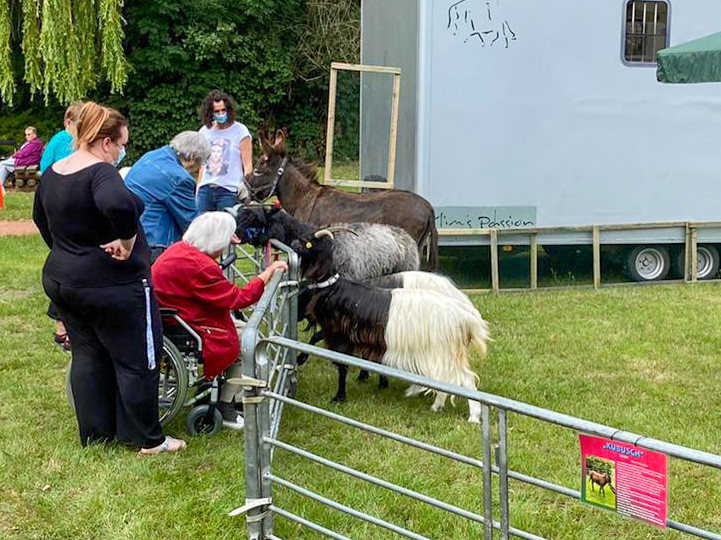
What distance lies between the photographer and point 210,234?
193 inches

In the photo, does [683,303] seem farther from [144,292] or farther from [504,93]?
[144,292]

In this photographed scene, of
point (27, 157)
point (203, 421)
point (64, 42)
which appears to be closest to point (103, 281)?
point (203, 421)

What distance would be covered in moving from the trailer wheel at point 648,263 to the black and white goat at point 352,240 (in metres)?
4.25

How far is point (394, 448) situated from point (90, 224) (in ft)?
7.09

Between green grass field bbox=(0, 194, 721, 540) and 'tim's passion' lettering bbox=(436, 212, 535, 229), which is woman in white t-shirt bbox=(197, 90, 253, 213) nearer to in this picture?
green grass field bbox=(0, 194, 721, 540)

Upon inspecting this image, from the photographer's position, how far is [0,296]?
8961 millimetres

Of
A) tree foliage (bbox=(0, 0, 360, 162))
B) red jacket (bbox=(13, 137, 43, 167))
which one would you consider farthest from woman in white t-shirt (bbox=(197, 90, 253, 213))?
tree foliage (bbox=(0, 0, 360, 162))

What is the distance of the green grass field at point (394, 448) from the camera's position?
399 centimetres

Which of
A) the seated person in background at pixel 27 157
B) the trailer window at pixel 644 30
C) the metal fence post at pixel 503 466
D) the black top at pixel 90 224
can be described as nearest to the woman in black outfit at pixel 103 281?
the black top at pixel 90 224

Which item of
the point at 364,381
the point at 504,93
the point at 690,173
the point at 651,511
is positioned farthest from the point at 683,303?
the point at 651,511

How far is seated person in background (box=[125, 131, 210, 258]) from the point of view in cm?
578

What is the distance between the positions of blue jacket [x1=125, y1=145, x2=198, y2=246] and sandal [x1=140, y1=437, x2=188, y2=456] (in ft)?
5.67

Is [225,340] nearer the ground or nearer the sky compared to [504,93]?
nearer the ground

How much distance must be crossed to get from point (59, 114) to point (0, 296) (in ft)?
57.4
